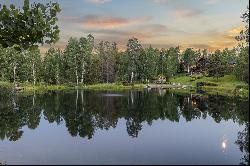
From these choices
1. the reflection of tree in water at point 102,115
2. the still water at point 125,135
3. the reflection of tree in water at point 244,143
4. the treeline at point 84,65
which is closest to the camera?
the reflection of tree in water at point 244,143

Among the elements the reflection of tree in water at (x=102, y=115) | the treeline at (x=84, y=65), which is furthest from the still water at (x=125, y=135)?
the treeline at (x=84, y=65)

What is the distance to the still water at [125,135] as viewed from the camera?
2964 centimetres

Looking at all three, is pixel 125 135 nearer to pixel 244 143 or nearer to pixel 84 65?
pixel 244 143

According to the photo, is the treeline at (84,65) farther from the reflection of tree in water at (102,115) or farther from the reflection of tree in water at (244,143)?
the reflection of tree in water at (244,143)

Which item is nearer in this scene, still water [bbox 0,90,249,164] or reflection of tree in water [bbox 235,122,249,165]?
reflection of tree in water [bbox 235,122,249,165]

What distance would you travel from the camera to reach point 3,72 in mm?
143000

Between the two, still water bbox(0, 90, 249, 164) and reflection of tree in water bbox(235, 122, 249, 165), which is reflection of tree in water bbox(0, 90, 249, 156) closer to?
still water bbox(0, 90, 249, 164)

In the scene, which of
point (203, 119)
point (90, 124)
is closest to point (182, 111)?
point (203, 119)

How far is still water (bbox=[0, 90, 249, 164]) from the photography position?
2964 cm

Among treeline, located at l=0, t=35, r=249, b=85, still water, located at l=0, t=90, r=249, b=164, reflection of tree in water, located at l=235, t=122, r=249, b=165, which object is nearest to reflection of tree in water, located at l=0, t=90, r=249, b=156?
still water, located at l=0, t=90, r=249, b=164

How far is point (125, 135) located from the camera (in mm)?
39844

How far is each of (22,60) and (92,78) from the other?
29.6m

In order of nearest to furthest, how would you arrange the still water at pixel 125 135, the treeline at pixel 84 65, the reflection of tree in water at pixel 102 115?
the still water at pixel 125 135 → the reflection of tree in water at pixel 102 115 → the treeline at pixel 84 65

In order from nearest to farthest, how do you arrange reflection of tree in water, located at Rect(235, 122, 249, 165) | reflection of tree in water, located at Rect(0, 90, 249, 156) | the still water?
reflection of tree in water, located at Rect(235, 122, 249, 165) → the still water → reflection of tree in water, located at Rect(0, 90, 249, 156)
